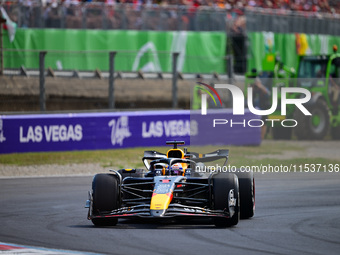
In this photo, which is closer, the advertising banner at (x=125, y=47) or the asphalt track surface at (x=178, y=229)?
the asphalt track surface at (x=178, y=229)

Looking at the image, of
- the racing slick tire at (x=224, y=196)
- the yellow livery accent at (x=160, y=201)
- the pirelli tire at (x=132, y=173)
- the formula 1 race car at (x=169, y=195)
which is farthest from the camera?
the pirelli tire at (x=132, y=173)

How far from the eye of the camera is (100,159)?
1812 centimetres

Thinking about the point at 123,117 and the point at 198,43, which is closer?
the point at 123,117

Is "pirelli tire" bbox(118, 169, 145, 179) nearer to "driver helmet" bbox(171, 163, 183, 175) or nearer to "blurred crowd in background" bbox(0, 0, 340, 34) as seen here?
"driver helmet" bbox(171, 163, 183, 175)

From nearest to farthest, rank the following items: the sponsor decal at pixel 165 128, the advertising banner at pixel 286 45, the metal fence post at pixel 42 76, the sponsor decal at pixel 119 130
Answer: the metal fence post at pixel 42 76 → the sponsor decal at pixel 119 130 → the sponsor decal at pixel 165 128 → the advertising banner at pixel 286 45

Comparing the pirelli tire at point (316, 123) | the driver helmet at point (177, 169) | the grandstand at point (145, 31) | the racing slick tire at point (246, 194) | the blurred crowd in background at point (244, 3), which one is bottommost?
the pirelli tire at point (316, 123)

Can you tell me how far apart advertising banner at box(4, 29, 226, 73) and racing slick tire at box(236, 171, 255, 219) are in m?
9.57

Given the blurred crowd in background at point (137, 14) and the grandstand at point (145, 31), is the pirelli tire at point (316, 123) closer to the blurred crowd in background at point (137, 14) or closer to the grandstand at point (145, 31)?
the grandstand at point (145, 31)

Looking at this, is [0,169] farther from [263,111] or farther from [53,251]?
[53,251]

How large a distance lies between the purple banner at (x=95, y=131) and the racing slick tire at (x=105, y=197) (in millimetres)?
6690

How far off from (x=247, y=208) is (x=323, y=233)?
159 cm

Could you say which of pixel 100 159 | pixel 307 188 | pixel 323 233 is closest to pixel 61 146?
pixel 100 159

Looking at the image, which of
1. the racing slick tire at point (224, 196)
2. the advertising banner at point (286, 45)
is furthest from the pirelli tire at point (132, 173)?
the advertising banner at point (286, 45)

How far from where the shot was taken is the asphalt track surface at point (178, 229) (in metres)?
7.89
